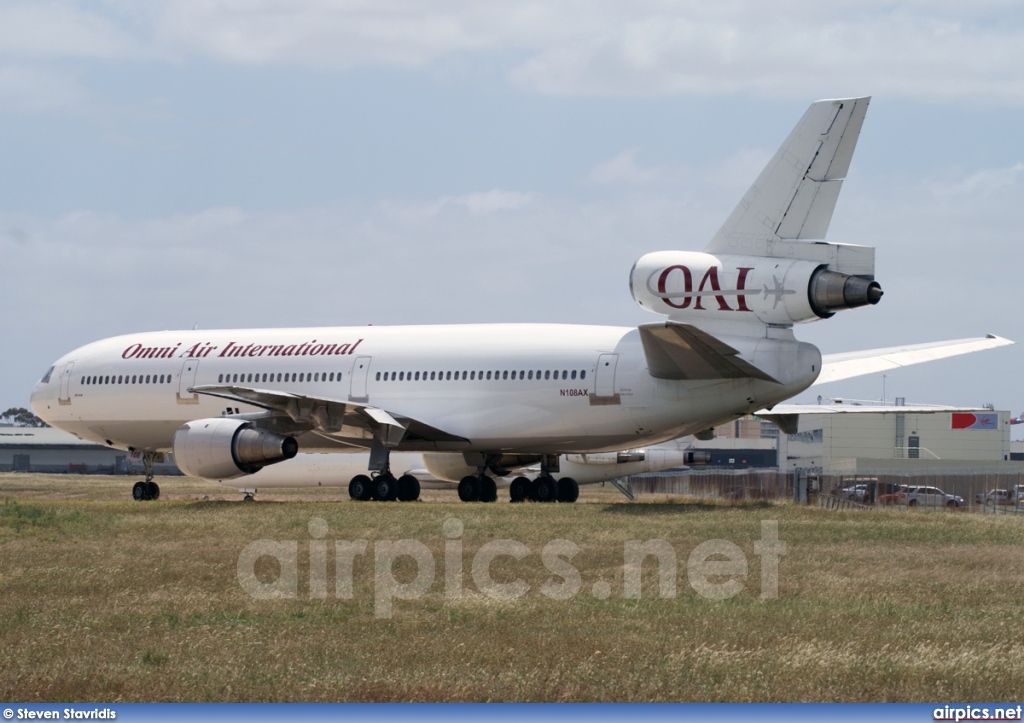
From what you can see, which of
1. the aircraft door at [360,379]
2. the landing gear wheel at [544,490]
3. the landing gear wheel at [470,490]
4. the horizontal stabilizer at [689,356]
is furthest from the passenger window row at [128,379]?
the horizontal stabilizer at [689,356]

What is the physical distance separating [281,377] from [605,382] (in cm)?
852

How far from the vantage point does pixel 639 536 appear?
1862 cm

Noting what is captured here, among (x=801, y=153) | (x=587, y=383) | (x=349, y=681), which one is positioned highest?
(x=801, y=153)

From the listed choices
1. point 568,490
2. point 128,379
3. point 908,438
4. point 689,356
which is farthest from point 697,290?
point 908,438

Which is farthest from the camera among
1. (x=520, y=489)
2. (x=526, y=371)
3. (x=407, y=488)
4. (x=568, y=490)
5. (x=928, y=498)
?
(x=928, y=498)

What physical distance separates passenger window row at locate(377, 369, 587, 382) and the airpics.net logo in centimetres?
1007

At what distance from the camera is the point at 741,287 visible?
24.2 meters

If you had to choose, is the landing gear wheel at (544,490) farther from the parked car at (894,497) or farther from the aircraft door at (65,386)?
the parked car at (894,497)

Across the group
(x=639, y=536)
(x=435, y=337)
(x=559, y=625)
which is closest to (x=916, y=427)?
(x=435, y=337)

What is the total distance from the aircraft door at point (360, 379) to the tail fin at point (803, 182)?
10.3 meters

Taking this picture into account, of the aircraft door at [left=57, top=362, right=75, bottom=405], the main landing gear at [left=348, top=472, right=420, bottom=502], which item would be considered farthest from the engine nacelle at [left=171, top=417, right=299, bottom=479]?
the aircraft door at [left=57, top=362, right=75, bottom=405]

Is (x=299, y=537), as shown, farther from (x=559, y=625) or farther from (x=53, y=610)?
(x=559, y=625)

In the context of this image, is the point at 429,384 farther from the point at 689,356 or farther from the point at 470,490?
the point at 689,356

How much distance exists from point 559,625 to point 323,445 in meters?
21.5
